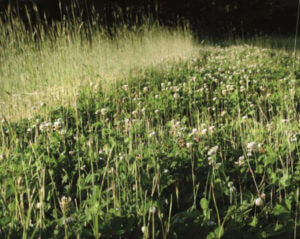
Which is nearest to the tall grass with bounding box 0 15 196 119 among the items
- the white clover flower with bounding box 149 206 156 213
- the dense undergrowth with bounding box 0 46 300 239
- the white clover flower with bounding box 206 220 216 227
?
the dense undergrowth with bounding box 0 46 300 239

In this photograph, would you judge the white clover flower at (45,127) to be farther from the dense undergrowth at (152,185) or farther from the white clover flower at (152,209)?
the white clover flower at (152,209)

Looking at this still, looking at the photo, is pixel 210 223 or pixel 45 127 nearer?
pixel 210 223

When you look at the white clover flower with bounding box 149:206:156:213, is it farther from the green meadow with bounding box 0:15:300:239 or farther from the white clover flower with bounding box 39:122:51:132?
the white clover flower with bounding box 39:122:51:132

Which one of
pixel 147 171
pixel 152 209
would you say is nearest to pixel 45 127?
pixel 147 171

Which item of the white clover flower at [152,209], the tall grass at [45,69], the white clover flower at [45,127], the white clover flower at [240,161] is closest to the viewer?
the white clover flower at [152,209]

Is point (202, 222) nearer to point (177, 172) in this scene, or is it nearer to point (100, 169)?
point (177, 172)

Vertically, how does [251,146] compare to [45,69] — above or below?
below

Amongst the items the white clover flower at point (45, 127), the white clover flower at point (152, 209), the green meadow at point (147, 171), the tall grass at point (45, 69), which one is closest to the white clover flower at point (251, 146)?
the green meadow at point (147, 171)

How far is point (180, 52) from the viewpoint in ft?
26.8

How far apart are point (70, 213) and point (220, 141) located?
147 centimetres

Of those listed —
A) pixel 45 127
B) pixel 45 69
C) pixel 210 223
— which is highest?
pixel 45 69

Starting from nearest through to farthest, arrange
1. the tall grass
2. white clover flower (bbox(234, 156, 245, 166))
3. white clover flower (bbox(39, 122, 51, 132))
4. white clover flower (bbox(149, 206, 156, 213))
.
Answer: white clover flower (bbox(149, 206, 156, 213)) < white clover flower (bbox(234, 156, 245, 166)) < white clover flower (bbox(39, 122, 51, 132)) < the tall grass

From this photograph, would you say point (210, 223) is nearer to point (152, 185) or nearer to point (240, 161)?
point (152, 185)

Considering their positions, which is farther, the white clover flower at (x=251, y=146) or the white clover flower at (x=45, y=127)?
the white clover flower at (x=45, y=127)
